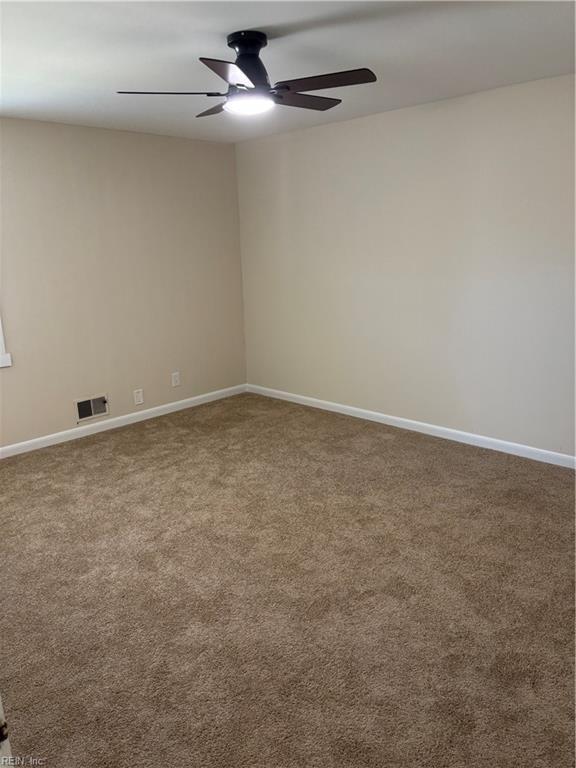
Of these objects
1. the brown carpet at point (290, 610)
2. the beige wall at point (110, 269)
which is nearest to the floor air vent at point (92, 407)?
the beige wall at point (110, 269)

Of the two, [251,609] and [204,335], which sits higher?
[204,335]

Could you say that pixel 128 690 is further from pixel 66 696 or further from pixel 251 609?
pixel 251 609

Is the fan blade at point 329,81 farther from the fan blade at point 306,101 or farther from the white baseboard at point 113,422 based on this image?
the white baseboard at point 113,422

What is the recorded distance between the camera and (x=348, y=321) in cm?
A: 491

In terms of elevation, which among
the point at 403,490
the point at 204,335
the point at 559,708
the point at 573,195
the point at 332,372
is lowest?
the point at 559,708

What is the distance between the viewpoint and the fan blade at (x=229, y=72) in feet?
7.75

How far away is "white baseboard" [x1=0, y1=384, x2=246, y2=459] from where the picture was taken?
4.43 metres

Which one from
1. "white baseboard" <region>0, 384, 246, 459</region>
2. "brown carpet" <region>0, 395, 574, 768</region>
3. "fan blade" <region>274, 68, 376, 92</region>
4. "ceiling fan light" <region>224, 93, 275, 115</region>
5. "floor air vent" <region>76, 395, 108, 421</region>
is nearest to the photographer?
"brown carpet" <region>0, 395, 574, 768</region>

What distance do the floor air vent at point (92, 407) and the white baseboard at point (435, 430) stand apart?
62.0 inches

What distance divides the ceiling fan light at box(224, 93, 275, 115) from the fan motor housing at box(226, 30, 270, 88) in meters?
0.06

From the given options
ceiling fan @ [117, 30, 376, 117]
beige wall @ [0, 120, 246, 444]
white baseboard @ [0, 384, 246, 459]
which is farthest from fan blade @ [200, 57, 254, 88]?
white baseboard @ [0, 384, 246, 459]

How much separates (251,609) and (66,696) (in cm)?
78

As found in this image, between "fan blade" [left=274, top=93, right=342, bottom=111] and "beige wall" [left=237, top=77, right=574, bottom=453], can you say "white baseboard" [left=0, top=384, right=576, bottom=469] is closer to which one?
"beige wall" [left=237, top=77, right=574, bottom=453]

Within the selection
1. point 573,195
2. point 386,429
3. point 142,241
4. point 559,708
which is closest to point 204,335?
point 142,241
